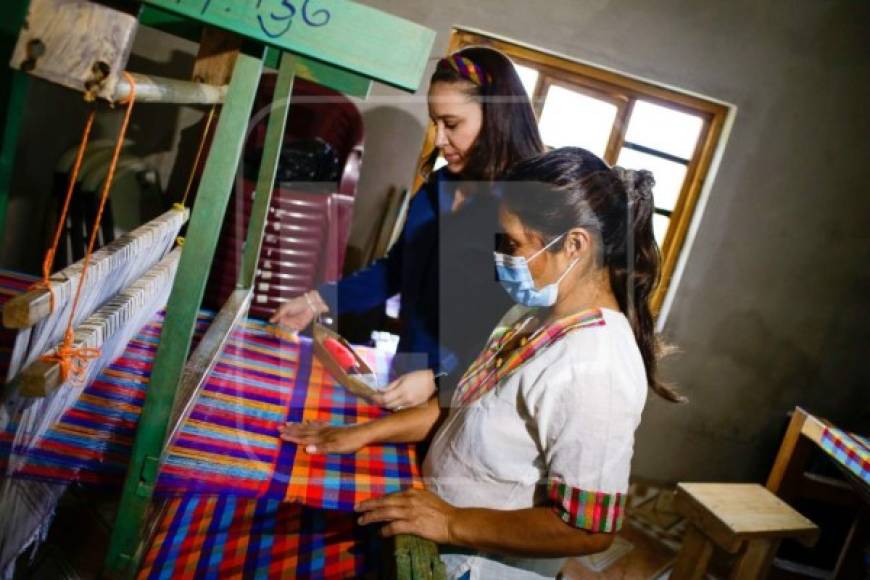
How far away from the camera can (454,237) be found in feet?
8.01

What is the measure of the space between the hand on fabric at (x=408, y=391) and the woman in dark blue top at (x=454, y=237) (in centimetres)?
2

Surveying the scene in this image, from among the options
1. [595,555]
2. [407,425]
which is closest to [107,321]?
[407,425]

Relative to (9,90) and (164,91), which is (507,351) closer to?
(164,91)

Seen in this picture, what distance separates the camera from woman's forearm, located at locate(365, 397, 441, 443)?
5.59 ft

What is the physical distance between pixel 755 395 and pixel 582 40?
2994mm

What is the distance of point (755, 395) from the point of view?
14.7ft

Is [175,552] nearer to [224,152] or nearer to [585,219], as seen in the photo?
[224,152]

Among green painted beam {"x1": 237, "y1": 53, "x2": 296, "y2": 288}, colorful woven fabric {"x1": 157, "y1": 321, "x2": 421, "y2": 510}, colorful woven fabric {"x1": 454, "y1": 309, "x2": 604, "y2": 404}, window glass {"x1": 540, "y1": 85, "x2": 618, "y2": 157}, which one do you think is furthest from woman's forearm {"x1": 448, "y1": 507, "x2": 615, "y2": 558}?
window glass {"x1": 540, "y1": 85, "x2": 618, "y2": 157}

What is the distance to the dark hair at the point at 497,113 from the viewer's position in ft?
7.34

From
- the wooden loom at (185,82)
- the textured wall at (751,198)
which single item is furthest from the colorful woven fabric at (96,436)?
the textured wall at (751,198)

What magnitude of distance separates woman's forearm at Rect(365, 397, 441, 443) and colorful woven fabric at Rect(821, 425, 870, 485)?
2.54 metres

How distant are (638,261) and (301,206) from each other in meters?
2.17

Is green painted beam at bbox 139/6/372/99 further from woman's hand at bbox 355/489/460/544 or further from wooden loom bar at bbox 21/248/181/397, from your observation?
woman's hand at bbox 355/489/460/544

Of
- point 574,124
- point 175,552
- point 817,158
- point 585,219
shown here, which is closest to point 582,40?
point 574,124
